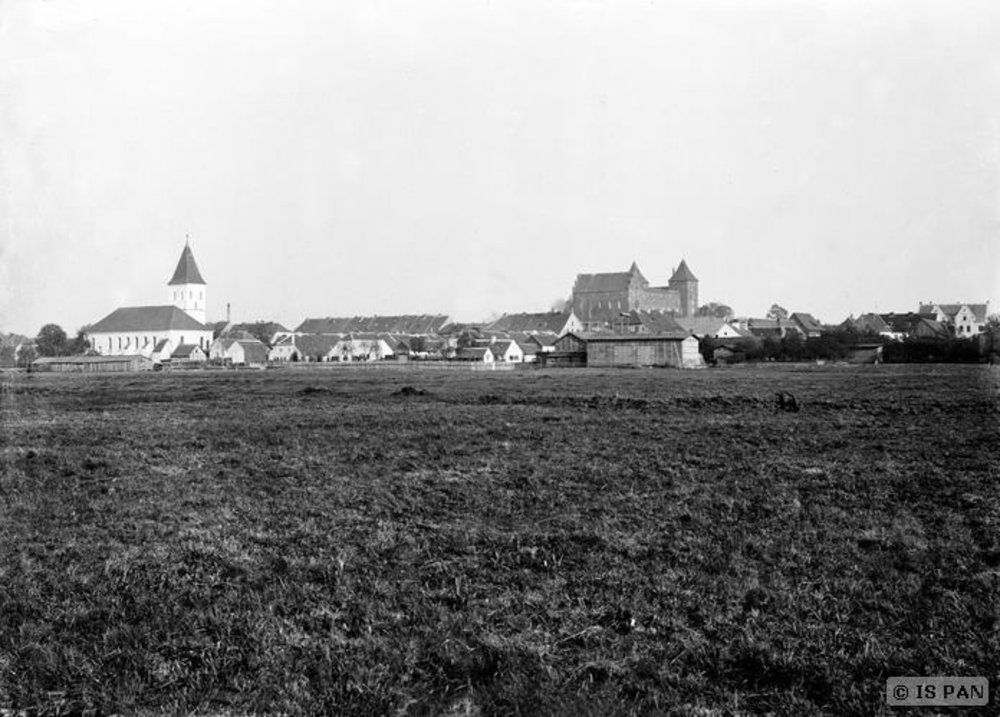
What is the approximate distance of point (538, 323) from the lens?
134250mm

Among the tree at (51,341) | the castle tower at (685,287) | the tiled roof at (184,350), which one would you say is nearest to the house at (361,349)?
the tiled roof at (184,350)

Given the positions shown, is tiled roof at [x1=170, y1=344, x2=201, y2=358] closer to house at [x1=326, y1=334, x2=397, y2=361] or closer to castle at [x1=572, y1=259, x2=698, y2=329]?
house at [x1=326, y1=334, x2=397, y2=361]

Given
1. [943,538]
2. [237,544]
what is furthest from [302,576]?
[943,538]

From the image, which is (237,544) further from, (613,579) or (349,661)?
(613,579)

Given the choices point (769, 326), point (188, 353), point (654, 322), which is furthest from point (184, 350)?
point (769, 326)

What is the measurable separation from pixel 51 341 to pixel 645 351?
86.8 metres

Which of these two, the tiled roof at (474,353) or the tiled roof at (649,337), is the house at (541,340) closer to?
the tiled roof at (474,353)

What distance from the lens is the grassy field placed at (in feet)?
15.7

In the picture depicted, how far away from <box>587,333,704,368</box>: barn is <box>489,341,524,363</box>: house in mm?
18044

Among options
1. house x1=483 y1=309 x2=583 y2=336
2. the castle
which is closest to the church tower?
house x1=483 y1=309 x2=583 y2=336

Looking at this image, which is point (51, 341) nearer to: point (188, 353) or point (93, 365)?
point (188, 353)

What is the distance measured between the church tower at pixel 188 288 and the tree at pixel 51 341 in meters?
16.7

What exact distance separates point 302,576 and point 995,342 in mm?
48713

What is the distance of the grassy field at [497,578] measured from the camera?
4.79 m
